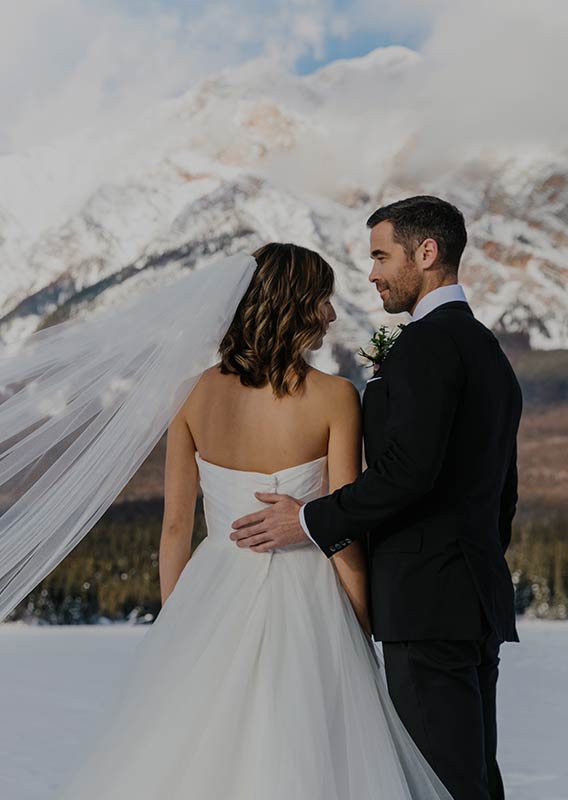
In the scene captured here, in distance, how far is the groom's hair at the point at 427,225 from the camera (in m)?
2.44

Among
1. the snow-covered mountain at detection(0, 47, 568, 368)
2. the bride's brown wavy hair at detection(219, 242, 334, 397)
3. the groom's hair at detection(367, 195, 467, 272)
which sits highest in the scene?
the snow-covered mountain at detection(0, 47, 568, 368)

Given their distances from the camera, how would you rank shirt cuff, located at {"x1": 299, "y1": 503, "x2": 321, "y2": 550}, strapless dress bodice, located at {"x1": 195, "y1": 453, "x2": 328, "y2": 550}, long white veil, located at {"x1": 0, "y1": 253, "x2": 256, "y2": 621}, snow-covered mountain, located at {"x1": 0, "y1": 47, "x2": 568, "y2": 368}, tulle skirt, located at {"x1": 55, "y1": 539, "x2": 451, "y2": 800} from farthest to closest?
snow-covered mountain, located at {"x1": 0, "y1": 47, "x2": 568, "y2": 368} < long white veil, located at {"x1": 0, "y1": 253, "x2": 256, "y2": 621} < strapless dress bodice, located at {"x1": 195, "y1": 453, "x2": 328, "y2": 550} < shirt cuff, located at {"x1": 299, "y1": 503, "x2": 321, "y2": 550} < tulle skirt, located at {"x1": 55, "y1": 539, "x2": 451, "y2": 800}

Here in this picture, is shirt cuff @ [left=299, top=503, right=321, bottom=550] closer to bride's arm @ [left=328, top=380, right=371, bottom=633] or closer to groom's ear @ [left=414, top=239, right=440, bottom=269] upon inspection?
bride's arm @ [left=328, top=380, right=371, bottom=633]

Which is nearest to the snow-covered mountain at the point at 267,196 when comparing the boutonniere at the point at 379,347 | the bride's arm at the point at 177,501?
the boutonniere at the point at 379,347

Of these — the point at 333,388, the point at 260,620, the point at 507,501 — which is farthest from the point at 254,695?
the point at 507,501

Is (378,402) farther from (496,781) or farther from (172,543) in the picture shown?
(496,781)

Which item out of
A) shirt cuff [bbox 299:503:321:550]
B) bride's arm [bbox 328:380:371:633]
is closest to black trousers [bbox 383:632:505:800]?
bride's arm [bbox 328:380:371:633]

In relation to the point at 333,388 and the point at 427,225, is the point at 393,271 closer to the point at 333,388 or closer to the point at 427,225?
the point at 427,225

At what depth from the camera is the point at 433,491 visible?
2.36m

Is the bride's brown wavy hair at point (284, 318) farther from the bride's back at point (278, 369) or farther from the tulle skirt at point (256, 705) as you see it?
the tulle skirt at point (256, 705)

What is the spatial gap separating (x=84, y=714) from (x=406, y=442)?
5.70 metres

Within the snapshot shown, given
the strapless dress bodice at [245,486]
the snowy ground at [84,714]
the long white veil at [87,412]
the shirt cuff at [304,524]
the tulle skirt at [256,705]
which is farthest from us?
the snowy ground at [84,714]

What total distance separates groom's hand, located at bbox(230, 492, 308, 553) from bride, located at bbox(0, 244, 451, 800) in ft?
0.14

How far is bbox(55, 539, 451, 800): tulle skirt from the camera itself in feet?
7.20
